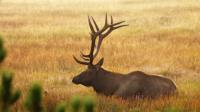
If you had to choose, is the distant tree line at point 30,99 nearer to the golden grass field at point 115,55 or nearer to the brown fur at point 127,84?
the golden grass field at point 115,55

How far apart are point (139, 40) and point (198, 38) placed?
202 centimetres

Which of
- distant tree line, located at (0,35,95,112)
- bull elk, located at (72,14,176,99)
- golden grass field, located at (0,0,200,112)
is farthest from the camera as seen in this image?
bull elk, located at (72,14,176,99)

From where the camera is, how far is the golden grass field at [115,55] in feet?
28.1

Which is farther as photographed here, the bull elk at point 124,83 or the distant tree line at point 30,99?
the bull elk at point 124,83

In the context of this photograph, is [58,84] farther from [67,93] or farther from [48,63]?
[48,63]

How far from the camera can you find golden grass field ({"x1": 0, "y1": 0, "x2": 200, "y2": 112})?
8.55 m

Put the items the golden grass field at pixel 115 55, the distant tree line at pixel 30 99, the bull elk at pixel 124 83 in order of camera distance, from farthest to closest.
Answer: the bull elk at pixel 124 83 < the golden grass field at pixel 115 55 < the distant tree line at pixel 30 99

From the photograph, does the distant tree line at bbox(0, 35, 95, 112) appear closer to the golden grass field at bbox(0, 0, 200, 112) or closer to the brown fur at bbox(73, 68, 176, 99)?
the golden grass field at bbox(0, 0, 200, 112)

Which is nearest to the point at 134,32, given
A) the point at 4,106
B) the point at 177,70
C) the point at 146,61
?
the point at 146,61

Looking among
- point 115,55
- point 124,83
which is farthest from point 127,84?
point 115,55

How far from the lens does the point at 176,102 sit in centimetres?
838

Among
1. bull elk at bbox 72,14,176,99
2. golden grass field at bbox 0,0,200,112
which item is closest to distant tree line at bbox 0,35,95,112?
golden grass field at bbox 0,0,200,112

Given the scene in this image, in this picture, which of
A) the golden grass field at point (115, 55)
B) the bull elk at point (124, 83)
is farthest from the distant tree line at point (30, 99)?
the bull elk at point (124, 83)

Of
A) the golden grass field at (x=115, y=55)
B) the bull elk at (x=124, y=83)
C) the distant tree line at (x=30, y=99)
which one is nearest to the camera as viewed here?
the distant tree line at (x=30, y=99)
